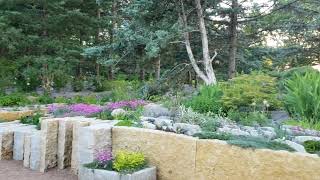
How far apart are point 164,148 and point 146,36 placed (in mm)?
6318

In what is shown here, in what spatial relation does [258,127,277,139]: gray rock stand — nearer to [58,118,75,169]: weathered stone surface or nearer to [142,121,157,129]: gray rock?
[142,121,157,129]: gray rock

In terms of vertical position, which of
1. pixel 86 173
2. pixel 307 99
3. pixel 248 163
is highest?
pixel 307 99

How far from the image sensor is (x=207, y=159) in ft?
14.4

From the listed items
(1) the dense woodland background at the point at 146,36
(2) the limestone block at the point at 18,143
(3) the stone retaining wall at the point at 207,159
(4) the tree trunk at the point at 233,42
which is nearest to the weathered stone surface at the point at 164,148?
(3) the stone retaining wall at the point at 207,159

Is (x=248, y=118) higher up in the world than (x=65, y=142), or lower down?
higher up

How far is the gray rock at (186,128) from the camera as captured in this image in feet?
16.4

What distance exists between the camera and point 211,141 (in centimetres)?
438

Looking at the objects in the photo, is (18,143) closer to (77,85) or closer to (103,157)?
(103,157)

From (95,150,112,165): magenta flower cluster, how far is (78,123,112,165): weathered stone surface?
0.25 feet

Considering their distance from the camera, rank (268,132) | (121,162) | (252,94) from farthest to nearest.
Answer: (252,94), (268,132), (121,162)

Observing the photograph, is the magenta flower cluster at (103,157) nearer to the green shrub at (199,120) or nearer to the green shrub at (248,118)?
the green shrub at (199,120)

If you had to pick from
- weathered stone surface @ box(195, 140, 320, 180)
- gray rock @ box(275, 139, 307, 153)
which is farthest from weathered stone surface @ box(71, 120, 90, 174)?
gray rock @ box(275, 139, 307, 153)

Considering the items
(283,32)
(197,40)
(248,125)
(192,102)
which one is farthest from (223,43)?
(248,125)

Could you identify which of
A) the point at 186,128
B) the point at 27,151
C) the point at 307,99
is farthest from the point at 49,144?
the point at 307,99
